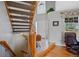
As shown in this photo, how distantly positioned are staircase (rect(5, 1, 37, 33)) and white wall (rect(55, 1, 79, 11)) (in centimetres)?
29

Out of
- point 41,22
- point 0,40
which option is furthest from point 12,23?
point 41,22

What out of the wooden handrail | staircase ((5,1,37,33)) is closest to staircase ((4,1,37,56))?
staircase ((5,1,37,33))

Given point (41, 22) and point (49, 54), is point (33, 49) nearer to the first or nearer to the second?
point (49, 54)

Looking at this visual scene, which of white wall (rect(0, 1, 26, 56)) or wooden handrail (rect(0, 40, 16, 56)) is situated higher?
white wall (rect(0, 1, 26, 56))

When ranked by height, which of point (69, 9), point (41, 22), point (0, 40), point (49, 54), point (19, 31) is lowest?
point (49, 54)

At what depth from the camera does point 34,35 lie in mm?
1800

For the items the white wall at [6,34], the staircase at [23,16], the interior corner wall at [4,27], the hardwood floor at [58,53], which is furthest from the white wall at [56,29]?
the interior corner wall at [4,27]

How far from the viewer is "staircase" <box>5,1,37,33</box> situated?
5.93 ft

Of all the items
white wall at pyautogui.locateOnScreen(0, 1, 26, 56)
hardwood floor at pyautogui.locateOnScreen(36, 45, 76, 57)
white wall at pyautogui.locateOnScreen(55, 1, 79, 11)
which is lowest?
hardwood floor at pyautogui.locateOnScreen(36, 45, 76, 57)

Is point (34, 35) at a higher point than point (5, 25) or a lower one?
lower

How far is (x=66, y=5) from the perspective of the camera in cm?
177

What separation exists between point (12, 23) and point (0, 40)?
0.26 metres

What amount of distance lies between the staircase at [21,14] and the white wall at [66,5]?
0.97 feet

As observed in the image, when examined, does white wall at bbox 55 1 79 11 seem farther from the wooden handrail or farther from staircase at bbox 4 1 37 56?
the wooden handrail
